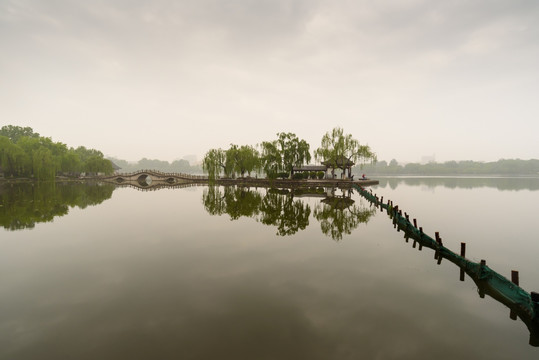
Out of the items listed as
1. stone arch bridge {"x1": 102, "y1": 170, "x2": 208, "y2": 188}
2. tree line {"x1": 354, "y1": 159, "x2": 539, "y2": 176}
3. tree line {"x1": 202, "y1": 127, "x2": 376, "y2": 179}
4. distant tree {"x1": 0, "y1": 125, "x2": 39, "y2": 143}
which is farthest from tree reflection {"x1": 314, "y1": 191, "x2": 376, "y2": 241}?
tree line {"x1": 354, "y1": 159, "x2": 539, "y2": 176}

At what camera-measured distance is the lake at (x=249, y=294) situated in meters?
6.10

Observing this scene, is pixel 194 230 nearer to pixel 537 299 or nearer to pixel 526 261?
pixel 537 299

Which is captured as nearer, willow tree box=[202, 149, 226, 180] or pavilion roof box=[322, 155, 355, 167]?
pavilion roof box=[322, 155, 355, 167]

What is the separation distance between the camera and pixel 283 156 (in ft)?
171

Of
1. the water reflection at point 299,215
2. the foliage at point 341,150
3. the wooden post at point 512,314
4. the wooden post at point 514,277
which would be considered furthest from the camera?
the foliage at point 341,150

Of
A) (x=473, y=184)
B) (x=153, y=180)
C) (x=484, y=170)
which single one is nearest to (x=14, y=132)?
(x=153, y=180)

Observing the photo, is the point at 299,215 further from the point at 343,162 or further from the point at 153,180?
the point at 153,180

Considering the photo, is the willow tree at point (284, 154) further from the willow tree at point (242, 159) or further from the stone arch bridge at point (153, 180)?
the stone arch bridge at point (153, 180)

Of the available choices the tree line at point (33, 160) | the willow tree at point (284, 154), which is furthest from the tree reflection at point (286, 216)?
the tree line at point (33, 160)

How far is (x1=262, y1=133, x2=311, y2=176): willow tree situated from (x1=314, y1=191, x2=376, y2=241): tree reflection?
25.6 m

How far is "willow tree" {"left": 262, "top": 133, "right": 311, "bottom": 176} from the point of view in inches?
2036

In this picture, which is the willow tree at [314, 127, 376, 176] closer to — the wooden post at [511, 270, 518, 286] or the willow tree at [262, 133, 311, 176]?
the willow tree at [262, 133, 311, 176]

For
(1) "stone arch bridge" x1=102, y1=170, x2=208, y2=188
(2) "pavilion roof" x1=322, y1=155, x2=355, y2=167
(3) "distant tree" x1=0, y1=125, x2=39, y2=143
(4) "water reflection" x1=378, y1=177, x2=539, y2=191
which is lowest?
(4) "water reflection" x1=378, y1=177, x2=539, y2=191

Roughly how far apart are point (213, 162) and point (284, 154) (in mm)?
15826
